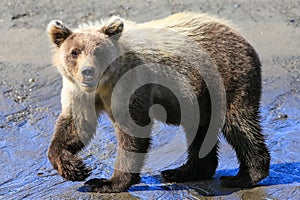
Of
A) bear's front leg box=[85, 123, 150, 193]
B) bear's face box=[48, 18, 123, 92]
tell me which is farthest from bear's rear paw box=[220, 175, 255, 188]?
bear's face box=[48, 18, 123, 92]

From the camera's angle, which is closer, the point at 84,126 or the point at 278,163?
the point at 84,126

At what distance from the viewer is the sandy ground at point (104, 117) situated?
6.66 meters

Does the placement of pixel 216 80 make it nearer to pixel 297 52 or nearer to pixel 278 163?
pixel 278 163

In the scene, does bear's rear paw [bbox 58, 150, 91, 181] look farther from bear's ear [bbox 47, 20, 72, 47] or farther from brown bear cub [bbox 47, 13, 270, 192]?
bear's ear [bbox 47, 20, 72, 47]

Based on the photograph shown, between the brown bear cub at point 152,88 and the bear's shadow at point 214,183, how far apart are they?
0.10 m

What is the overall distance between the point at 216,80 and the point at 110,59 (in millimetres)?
1050

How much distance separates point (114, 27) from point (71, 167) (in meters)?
1.32

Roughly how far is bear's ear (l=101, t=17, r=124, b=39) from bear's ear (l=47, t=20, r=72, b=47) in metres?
0.34

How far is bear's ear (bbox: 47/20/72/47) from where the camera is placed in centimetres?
625

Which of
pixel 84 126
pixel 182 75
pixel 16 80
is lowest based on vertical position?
pixel 16 80

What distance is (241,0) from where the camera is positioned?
11.4 metres

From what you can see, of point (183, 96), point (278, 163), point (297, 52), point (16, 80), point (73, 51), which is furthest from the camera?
point (297, 52)

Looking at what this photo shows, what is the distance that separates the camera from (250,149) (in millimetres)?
6617

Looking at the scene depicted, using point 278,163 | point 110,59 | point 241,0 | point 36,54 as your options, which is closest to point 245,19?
point 241,0
